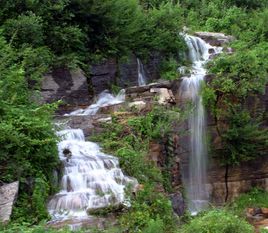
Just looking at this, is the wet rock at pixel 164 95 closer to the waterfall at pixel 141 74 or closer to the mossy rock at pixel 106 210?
the waterfall at pixel 141 74

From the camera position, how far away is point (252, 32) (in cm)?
1956

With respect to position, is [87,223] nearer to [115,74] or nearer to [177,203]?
[177,203]

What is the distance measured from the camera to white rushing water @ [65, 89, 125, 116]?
1292 centimetres

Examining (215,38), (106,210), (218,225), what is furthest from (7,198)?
(215,38)

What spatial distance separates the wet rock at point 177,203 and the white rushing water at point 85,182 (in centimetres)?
147

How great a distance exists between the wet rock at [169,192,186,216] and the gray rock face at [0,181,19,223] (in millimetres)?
3673

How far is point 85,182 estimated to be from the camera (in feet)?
28.5

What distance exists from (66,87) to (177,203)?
5.11m

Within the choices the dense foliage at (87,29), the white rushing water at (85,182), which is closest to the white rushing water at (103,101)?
the dense foliage at (87,29)

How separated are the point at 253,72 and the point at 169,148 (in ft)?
14.4

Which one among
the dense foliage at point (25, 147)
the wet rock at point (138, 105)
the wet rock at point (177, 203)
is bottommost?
the wet rock at point (177, 203)

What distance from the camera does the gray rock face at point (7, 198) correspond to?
23.0ft

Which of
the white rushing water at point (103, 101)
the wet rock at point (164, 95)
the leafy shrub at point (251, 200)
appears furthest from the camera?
the leafy shrub at point (251, 200)

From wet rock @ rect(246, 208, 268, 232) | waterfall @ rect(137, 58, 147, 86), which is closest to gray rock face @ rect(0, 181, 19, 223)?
wet rock @ rect(246, 208, 268, 232)
